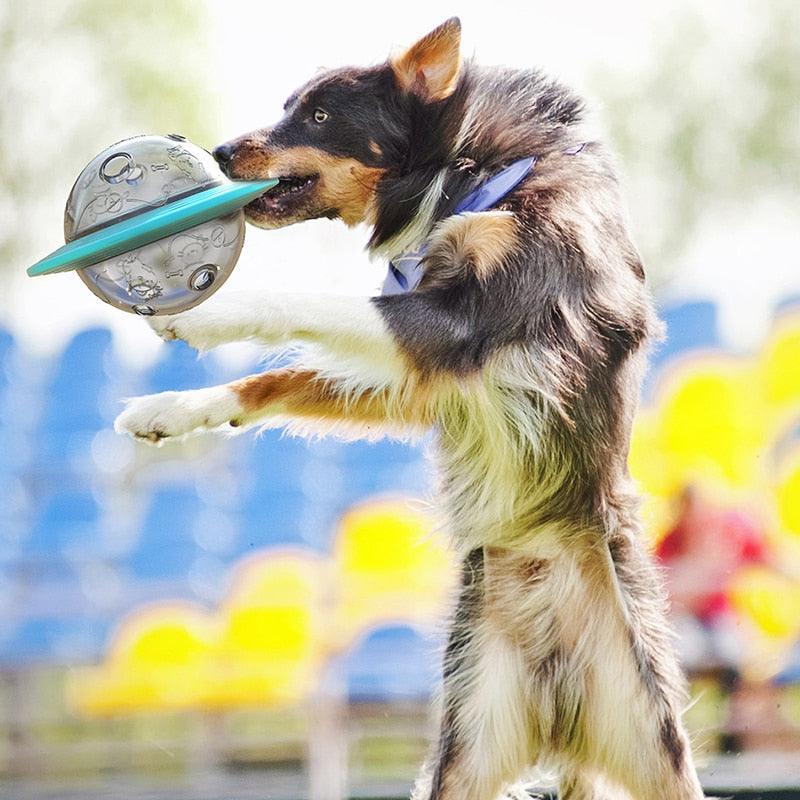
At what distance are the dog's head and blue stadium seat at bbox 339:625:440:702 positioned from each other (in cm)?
458

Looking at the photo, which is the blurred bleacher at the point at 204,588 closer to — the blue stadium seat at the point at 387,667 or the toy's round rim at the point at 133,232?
the blue stadium seat at the point at 387,667

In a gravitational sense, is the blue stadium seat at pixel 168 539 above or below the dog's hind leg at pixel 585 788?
above

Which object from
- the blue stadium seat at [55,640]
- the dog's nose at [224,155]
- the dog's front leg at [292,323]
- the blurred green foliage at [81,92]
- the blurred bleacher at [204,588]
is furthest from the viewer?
the blurred green foliage at [81,92]

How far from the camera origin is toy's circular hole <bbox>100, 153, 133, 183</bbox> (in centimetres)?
363

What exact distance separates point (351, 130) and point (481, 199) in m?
0.46

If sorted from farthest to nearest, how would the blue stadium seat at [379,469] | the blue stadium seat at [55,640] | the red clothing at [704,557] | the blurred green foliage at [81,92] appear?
the blurred green foliage at [81,92], the blue stadium seat at [379,469], the blue stadium seat at [55,640], the red clothing at [704,557]

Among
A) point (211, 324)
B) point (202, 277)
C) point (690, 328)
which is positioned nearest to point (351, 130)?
point (202, 277)

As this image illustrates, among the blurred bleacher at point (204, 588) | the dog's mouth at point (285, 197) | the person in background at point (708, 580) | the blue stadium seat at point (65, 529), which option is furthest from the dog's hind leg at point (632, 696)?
the blue stadium seat at point (65, 529)

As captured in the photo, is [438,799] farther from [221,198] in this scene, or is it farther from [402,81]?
[402,81]

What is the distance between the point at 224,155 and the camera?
3.86m

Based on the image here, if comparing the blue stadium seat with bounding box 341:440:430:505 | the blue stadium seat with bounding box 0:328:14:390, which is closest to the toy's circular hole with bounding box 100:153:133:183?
the blue stadium seat with bounding box 341:440:430:505

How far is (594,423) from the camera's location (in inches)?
149

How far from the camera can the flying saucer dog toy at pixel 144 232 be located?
3596 millimetres

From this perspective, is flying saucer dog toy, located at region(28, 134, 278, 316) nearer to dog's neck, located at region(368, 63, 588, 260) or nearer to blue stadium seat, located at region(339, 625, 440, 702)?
dog's neck, located at region(368, 63, 588, 260)
